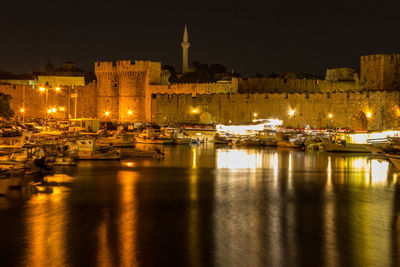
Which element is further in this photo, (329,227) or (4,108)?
(4,108)

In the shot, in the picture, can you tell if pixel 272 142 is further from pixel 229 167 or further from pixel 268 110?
pixel 229 167

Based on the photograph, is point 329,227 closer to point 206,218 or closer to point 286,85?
point 206,218

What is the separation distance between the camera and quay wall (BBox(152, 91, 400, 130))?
27.3 meters

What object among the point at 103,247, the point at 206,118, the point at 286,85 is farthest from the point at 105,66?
the point at 103,247

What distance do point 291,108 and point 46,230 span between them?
2137 cm

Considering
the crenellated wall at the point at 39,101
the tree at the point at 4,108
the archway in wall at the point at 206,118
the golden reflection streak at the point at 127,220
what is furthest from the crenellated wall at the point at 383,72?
the tree at the point at 4,108

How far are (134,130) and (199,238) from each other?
21.3 m

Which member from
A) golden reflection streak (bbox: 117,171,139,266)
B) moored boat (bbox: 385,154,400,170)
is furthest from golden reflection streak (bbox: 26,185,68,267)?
moored boat (bbox: 385,154,400,170)

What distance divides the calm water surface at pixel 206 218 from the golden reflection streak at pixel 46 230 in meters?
0.02

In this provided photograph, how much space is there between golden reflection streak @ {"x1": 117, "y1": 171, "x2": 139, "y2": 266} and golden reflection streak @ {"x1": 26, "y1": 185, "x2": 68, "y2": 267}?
3.14 ft

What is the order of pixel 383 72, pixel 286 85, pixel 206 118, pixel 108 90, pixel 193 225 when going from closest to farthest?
pixel 193 225, pixel 383 72, pixel 206 118, pixel 108 90, pixel 286 85

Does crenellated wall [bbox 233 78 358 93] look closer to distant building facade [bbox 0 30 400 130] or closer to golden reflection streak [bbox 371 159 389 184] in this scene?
distant building facade [bbox 0 30 400 130]

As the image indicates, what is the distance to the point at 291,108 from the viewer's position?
29.9 m

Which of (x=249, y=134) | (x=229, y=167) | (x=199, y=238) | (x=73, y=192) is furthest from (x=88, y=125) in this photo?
(x=199, y=238)
